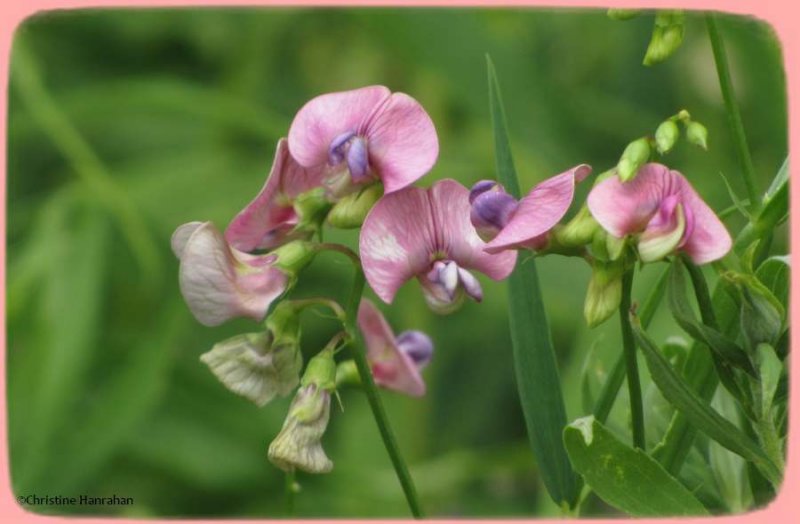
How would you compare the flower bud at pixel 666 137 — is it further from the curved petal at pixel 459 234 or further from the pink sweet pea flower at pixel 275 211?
the pink sweet pea flower at pixel 275 211

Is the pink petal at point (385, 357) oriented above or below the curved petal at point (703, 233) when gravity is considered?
below

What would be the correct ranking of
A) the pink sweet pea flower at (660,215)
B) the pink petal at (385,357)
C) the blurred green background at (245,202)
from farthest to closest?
1. the blurred green background at (245,202)
2. the pink petal at (385,357)
3. the pink sweet pea flower at (660,215)

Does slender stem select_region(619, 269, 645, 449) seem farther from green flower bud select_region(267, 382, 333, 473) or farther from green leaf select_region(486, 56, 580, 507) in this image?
green flower bud select_region(267, 382, 333, 473)

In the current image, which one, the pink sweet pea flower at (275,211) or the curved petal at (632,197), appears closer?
the curved petal at (632,197)

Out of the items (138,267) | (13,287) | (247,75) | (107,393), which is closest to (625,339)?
(13,287)

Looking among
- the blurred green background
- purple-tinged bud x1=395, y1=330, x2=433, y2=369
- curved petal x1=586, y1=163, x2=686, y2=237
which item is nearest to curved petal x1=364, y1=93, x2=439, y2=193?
curved petal x1=586, y1=163, x2=686, y2=237

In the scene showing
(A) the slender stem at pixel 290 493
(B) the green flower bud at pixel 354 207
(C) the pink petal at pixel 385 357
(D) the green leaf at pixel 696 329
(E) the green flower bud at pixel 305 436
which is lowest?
(A) the slender stem at pixel 290 493

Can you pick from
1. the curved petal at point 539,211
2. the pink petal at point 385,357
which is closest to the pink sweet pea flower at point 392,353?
the pink petal at point 385,357
